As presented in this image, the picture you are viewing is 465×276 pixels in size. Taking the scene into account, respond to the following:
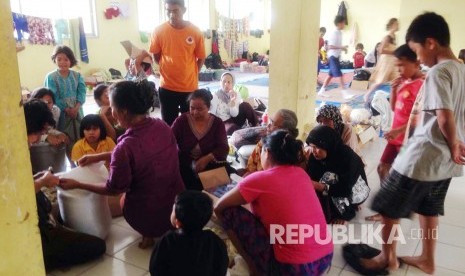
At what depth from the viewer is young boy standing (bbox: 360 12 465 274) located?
1.71m

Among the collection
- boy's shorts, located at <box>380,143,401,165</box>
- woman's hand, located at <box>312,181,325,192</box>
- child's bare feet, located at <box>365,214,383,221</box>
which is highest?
boy's shorts, located at <box>380,143,401,165</box>

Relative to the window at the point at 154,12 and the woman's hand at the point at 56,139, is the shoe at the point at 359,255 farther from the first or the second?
the window at the point at 154,12

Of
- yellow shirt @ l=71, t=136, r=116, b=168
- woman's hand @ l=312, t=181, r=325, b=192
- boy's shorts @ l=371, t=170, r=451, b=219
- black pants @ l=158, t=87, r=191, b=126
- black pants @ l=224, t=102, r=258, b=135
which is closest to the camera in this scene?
boy's shorts @ l=371, t=170, r=451, b=219

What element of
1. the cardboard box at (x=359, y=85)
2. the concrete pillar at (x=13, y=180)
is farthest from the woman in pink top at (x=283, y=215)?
the cardboard box at (x=359, y=85)

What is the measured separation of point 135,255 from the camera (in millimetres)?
2285

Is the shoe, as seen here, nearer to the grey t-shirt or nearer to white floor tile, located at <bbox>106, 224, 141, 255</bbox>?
the grey t-shirt

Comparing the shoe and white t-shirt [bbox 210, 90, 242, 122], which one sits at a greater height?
white t-shirt [bbox 210, 90, 242, 122]

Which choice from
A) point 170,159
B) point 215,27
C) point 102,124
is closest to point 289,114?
point 170,159

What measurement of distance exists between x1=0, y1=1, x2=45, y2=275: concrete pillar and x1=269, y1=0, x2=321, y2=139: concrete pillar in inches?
108

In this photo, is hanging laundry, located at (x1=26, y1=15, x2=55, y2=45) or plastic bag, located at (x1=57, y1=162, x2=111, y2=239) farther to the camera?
hanging laundry, located at (x1=26, y1=15, x2=55, y2=45)

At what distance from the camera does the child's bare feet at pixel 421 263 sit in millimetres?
2100

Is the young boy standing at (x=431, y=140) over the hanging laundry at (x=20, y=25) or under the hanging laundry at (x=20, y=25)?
under

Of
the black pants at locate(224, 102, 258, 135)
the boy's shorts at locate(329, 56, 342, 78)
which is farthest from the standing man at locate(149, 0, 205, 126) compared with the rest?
the boy's shorts at locate(329, 56, 342, 78)

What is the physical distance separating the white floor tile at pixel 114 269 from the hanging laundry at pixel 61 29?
665 centimetres
